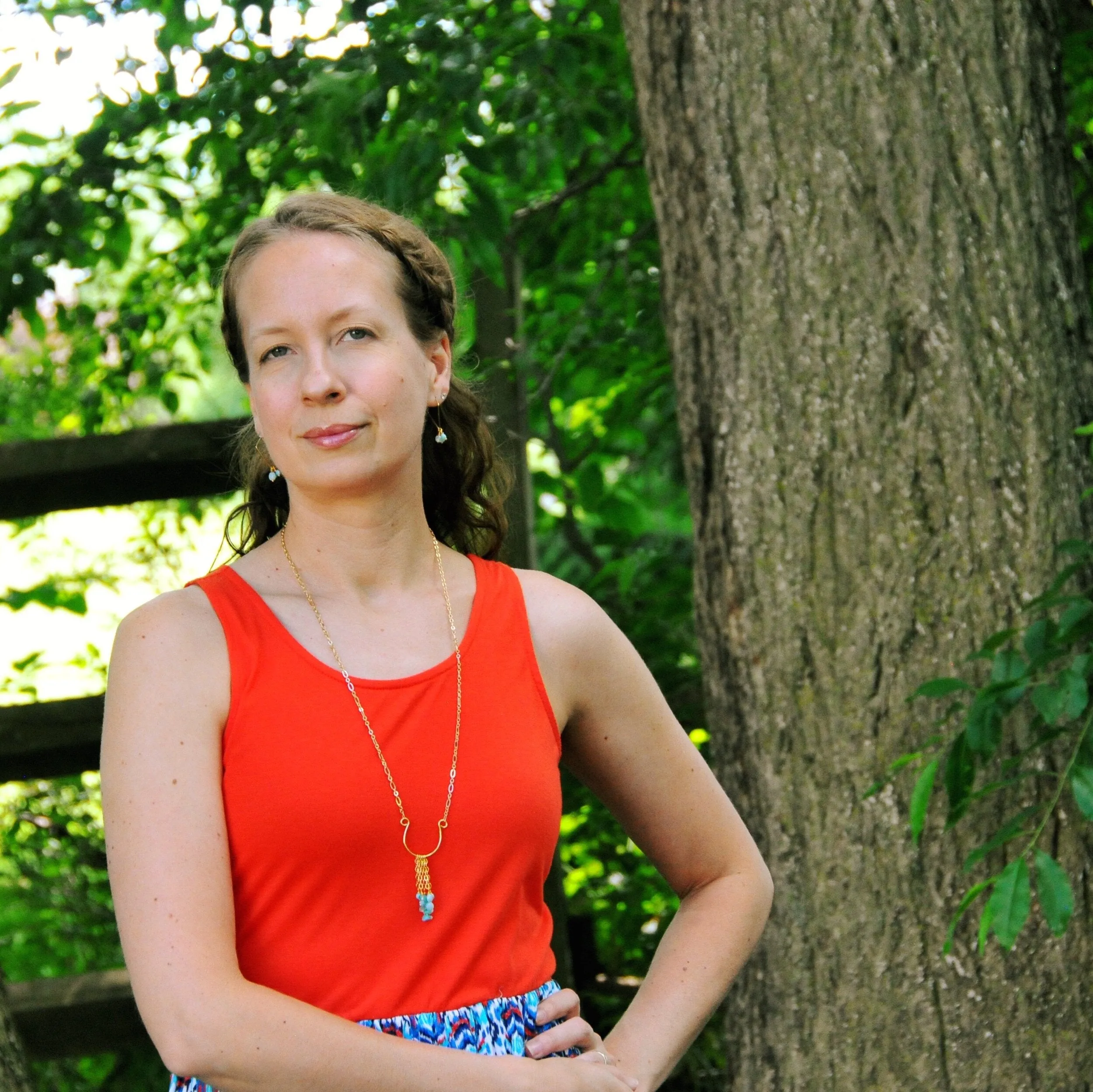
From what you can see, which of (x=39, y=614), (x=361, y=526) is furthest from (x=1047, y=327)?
(x=39, y=614)

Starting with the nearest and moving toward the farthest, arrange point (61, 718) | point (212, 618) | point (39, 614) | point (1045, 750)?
point (212, 618)
point (1045, 750)
point (61, 718)
point (39, 614)

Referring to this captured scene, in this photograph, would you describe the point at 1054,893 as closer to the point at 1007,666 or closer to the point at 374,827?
the point at 1007,666

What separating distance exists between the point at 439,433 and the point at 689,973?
2.48 feet

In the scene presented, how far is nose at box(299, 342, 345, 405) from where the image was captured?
4.77 feet

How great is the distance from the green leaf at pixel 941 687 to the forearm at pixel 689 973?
0.46 metres

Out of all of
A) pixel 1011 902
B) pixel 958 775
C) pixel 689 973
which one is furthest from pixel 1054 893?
pixel 689 973

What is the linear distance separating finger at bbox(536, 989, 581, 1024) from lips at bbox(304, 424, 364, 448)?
661 millimetres

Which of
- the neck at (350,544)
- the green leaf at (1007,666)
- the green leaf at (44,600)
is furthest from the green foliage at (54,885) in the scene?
the green leaf at (1007,666)

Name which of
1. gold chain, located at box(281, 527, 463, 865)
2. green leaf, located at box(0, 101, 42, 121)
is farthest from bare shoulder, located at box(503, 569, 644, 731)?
green leaf, located at box(0, 101, 42, 121)

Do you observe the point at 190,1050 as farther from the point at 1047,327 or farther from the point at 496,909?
the point at 1047,327

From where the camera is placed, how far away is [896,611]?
223 cm

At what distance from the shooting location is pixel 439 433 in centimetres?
174

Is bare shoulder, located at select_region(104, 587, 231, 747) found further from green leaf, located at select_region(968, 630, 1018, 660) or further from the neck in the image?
green leaf, located at select_region(968, 630, 1018, 660)

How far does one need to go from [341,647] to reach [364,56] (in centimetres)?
202
